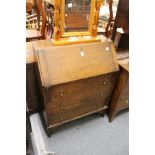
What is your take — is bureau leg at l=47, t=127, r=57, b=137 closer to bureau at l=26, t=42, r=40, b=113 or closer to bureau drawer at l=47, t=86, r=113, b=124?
bureau drawer at l=47, t=86, r=113, b=124

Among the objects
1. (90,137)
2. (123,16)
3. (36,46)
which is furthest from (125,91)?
(36,46)

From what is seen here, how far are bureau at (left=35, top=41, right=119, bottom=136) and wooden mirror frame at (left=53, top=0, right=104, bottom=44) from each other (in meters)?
0.11

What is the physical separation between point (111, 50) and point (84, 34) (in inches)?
10.9

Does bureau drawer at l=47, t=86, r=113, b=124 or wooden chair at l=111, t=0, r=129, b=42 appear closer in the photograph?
bureau drawer at l=47, t=86, r=113, b=124

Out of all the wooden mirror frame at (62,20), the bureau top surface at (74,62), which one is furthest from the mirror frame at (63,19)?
the bureau top surface at (74,62)

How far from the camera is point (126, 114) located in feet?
6.44

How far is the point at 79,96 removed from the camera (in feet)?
4.73

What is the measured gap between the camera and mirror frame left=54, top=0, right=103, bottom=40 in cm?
121

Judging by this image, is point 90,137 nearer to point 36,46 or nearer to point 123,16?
point 36,46

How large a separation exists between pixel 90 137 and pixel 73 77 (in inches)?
29.9

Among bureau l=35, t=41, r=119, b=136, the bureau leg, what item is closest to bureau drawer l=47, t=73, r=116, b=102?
bureau l=35, t=41, r=119, b=136

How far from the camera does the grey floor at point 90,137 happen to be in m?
1.56

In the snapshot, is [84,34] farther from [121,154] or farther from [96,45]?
[121,154]
